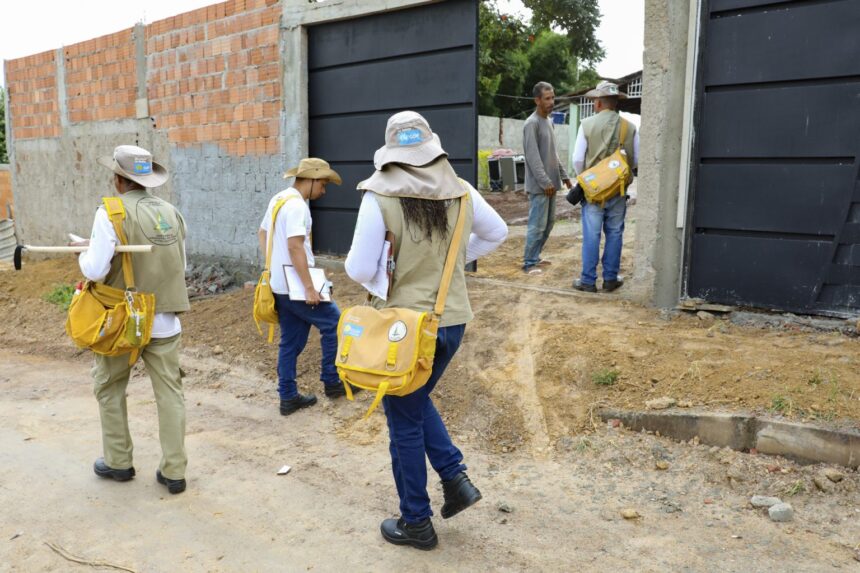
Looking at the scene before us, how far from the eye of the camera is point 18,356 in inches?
299

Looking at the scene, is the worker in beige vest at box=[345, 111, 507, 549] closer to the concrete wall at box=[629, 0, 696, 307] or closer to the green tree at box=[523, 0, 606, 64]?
the concrete wall at box=[629, 0, 696, 307]

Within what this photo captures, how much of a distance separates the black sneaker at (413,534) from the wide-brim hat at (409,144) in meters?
1.63

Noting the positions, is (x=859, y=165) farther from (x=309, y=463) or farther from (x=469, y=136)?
(x=309, y=463)

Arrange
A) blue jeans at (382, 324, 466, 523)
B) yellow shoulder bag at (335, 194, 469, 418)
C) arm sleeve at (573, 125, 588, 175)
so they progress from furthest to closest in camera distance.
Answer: arm sleeve at (573, 125, 588, 175), blue jeans at (382, 324, 466, 523), yellow shoulder bag at (335, 194, 469, 418)

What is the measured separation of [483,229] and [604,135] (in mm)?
3672

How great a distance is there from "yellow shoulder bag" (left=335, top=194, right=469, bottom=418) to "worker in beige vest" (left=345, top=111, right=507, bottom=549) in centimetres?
8

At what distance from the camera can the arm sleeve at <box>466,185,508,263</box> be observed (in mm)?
3406

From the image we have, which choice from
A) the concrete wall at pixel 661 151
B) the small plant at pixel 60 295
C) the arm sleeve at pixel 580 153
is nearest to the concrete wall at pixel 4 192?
the small plant at pixel 60 295

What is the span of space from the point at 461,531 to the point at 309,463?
131 cm

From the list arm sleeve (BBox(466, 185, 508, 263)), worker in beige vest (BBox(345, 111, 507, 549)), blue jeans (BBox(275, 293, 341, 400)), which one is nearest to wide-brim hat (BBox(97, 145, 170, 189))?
blue jeans (BBox(275, 293, 341, 400))

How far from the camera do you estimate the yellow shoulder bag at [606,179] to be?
6410 mm

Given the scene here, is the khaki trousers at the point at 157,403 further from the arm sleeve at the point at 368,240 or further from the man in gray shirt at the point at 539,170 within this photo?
the man in gray shirt at the point at 539,170

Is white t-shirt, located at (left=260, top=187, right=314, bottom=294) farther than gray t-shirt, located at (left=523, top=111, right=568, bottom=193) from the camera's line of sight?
No

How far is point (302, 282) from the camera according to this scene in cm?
511
